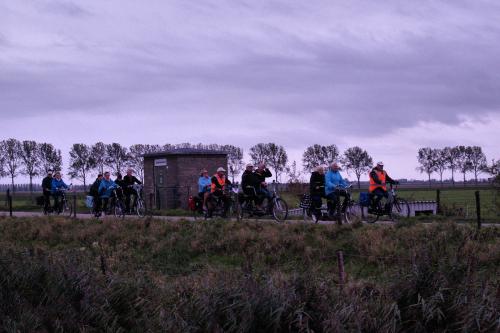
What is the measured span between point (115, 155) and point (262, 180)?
5875 centimetres

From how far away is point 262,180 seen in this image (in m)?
19.4

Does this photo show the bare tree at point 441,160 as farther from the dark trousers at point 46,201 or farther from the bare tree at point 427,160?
the dark trousers at point 46,201

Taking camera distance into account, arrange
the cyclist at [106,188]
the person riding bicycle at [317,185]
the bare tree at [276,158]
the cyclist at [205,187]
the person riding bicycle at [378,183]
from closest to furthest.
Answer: the person riding bicycle at [317,185] < the person riding bicycle at [378,183] < the cyclist at [205,187] < the cyclist at [106,188] < the bare tree at [276,158]

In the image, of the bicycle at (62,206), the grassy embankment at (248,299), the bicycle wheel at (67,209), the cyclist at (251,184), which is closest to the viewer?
the grassy embankment at (248,299)

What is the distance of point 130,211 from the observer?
80.6 ft

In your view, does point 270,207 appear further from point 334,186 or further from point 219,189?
point 334,186

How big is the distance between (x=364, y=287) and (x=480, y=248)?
6.59 meters

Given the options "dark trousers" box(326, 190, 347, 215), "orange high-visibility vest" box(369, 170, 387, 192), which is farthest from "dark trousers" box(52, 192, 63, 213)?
"orange high-visibility vest" box(369, 170, 387, 192)

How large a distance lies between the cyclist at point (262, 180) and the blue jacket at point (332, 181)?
2.02m

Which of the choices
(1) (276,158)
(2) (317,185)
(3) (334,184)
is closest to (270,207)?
(2) (317,185)

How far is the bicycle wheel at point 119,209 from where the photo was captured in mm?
24250

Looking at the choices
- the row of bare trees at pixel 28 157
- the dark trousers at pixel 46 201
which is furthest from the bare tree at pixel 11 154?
the dark trousers at pixel 46 201

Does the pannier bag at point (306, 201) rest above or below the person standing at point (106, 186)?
below

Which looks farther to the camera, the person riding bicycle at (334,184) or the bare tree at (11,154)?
the bare tree at (11,154)
